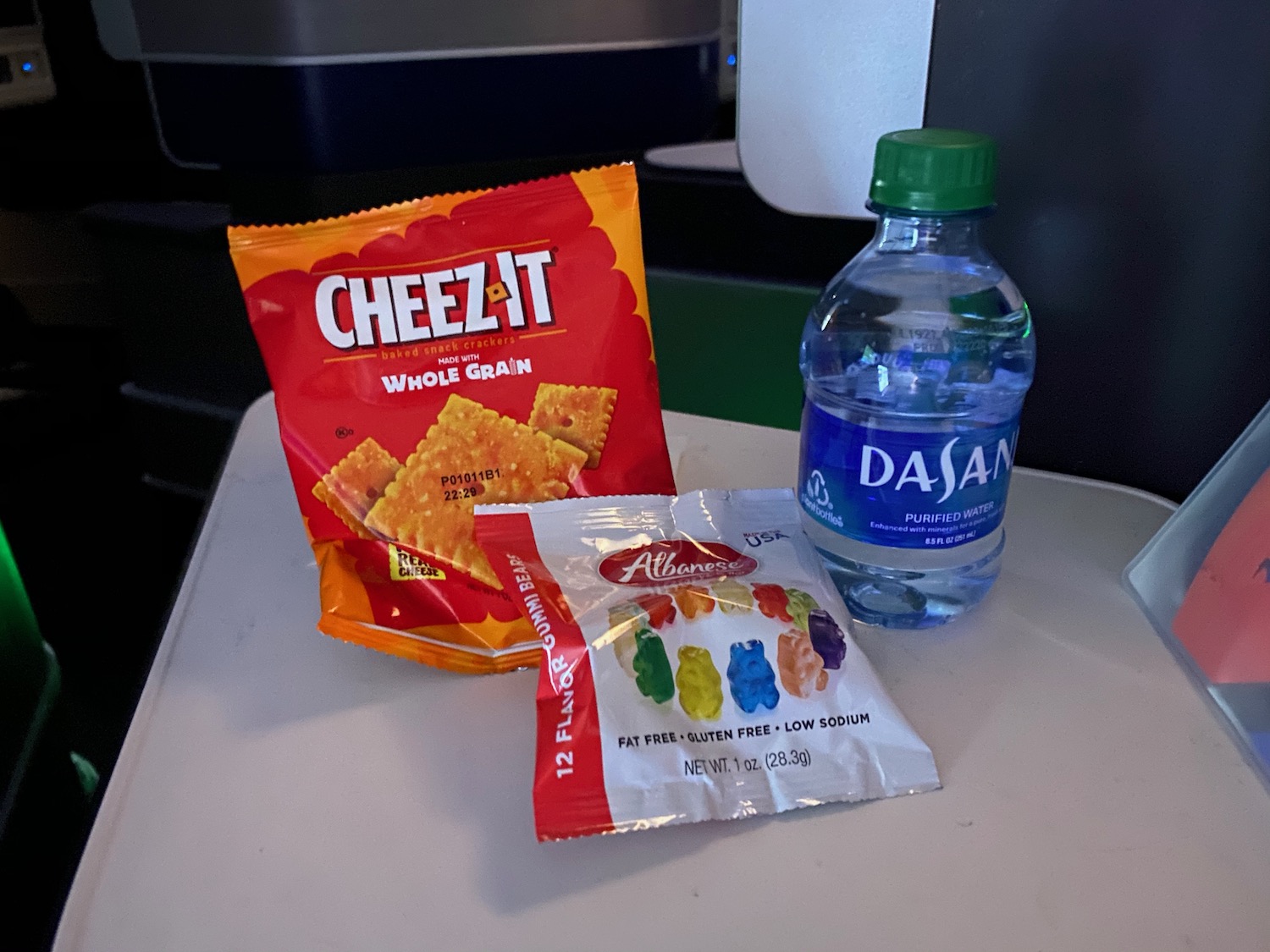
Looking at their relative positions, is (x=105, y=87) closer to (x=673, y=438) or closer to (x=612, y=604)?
(x=673, y=438)

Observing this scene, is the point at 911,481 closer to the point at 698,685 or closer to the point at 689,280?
the point at 698,685

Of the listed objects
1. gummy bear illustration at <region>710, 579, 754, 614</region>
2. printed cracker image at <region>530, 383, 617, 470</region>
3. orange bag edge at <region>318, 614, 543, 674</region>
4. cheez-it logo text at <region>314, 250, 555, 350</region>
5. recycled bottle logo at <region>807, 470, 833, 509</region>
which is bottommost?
orange bag edge at <region>318, 614, 543, 674</region>

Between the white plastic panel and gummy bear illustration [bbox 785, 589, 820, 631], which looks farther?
the white plastic panel

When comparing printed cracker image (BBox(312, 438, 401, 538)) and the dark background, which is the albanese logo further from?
the dark background

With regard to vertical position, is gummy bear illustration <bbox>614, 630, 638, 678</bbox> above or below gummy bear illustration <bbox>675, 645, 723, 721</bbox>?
above

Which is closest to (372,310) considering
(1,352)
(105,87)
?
(105,87)

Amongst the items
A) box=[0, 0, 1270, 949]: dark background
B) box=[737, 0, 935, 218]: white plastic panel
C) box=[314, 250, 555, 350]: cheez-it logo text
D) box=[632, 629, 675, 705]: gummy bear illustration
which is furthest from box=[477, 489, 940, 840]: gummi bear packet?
box=[737, 0, 935, 218]: white plastic panel
